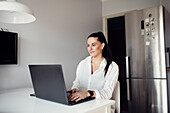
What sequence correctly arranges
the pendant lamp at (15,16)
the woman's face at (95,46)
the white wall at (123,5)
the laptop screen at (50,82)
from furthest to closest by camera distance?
the white wall at (123,5)
the woman's face at (95,46)
the pendant lamp at (15,16)
the laptop screen at (50,82)

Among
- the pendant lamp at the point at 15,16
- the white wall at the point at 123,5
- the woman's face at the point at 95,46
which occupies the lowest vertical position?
the woman's face at the point at 95,46

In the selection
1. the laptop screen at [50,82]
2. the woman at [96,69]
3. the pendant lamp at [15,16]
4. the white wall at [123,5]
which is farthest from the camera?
the white wall at [123,5]

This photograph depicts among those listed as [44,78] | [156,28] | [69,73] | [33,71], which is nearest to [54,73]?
[44,78]

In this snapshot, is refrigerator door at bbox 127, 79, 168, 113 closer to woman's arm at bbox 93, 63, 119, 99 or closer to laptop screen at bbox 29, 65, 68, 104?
woman's arm at bbox 93, 63, 119, 99

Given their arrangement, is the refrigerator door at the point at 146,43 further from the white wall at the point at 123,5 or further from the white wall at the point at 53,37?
→ the white wall at the point at 53,37

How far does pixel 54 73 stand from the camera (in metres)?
0.92

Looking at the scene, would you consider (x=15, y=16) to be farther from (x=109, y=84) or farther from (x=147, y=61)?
(x=147, y=61)

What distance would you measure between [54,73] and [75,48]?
2147 mm

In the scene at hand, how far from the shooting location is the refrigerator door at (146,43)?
240cm

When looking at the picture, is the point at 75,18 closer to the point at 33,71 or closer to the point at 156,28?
the point at 156,28

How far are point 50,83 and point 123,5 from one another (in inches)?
122

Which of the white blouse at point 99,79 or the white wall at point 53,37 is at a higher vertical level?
the white wall at point 53,37

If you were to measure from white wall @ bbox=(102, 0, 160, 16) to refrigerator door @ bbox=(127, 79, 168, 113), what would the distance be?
1.68 meters

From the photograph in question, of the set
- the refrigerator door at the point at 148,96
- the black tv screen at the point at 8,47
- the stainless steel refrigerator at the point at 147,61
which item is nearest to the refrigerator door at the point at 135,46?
the stainless steel refrigerator at the point at 147,61
